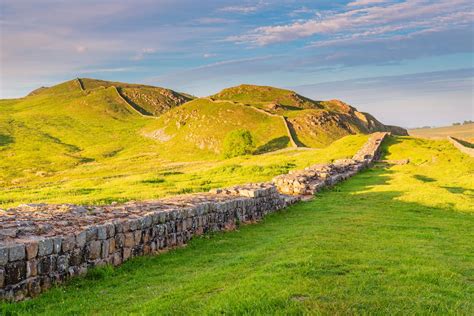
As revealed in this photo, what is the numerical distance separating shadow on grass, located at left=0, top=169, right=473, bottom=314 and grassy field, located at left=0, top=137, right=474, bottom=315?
0.09ft

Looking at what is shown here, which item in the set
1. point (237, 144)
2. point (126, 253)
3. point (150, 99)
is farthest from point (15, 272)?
point (150, 99)

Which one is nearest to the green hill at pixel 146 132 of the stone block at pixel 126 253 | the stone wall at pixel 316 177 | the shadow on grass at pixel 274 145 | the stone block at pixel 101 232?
the shadow on grass at pixel 274 145

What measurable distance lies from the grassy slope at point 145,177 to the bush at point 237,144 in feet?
40.7

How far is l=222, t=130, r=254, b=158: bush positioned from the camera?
98.4 m

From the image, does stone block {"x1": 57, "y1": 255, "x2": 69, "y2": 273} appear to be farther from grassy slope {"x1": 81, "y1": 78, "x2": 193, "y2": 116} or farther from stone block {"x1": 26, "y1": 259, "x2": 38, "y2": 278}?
grassy slope {"x1": 81, "y1": 78, "x2": 193, "y2": 116}

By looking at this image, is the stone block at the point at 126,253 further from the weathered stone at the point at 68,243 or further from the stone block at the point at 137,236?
the weathered stone at the point at 68,243

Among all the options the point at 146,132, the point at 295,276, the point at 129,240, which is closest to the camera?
the point at 295,276

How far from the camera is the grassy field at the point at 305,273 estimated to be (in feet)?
31.0

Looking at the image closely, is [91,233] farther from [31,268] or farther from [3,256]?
[3,256]

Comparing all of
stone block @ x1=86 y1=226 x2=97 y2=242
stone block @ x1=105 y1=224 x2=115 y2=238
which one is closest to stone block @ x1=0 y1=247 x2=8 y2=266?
stone block @ x1=86 y1=226 x2=97 y2=242

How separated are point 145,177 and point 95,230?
1290 inches

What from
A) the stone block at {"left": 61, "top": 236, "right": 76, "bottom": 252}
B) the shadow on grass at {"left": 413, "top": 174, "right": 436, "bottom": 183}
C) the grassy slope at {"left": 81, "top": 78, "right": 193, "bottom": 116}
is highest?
the grassy slope at {"left": 81, "top": 78, "right": 193, "bottom": 116}

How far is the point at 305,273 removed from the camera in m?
11.4

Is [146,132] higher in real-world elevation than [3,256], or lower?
higher
